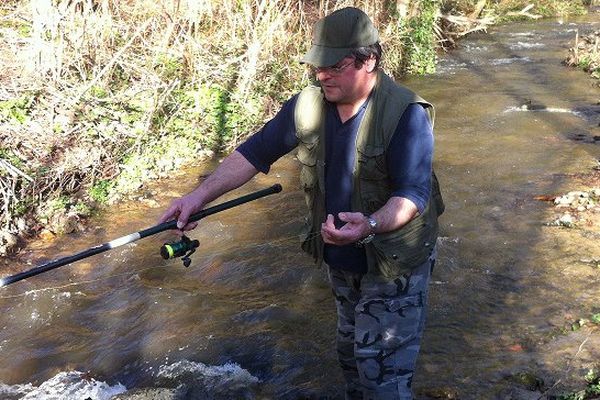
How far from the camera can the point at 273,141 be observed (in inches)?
141

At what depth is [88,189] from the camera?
328 inches

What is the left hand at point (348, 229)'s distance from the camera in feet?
9.30

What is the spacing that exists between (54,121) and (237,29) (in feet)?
12.9

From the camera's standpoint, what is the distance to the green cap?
307cm

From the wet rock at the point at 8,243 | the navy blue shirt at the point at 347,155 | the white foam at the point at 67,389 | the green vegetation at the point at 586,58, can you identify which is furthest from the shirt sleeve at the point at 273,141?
the green vegetation at the point at 586,58

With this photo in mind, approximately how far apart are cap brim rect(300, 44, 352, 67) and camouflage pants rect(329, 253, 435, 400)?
3.39 ft

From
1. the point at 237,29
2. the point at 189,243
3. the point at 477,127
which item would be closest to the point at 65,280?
the point at 189,243

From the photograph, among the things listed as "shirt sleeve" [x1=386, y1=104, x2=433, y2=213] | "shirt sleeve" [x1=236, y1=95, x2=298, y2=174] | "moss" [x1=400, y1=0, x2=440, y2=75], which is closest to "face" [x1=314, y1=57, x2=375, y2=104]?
"shirt sleeve" [x1=386, y1=104, x2=433, y2=213]

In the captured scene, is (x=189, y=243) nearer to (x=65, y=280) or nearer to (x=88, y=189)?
(x=65, y=280)

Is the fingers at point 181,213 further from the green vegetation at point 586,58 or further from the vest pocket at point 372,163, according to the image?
the green vegetation at point 586,58

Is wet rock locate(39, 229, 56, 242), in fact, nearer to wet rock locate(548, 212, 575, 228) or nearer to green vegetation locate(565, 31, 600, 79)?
wet rock locate(548, 212, 575, 228)

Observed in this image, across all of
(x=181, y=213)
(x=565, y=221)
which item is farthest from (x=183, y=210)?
(x=565, y=221)

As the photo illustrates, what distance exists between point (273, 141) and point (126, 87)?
6696mm

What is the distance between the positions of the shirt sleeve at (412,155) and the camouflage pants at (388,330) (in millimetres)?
480
